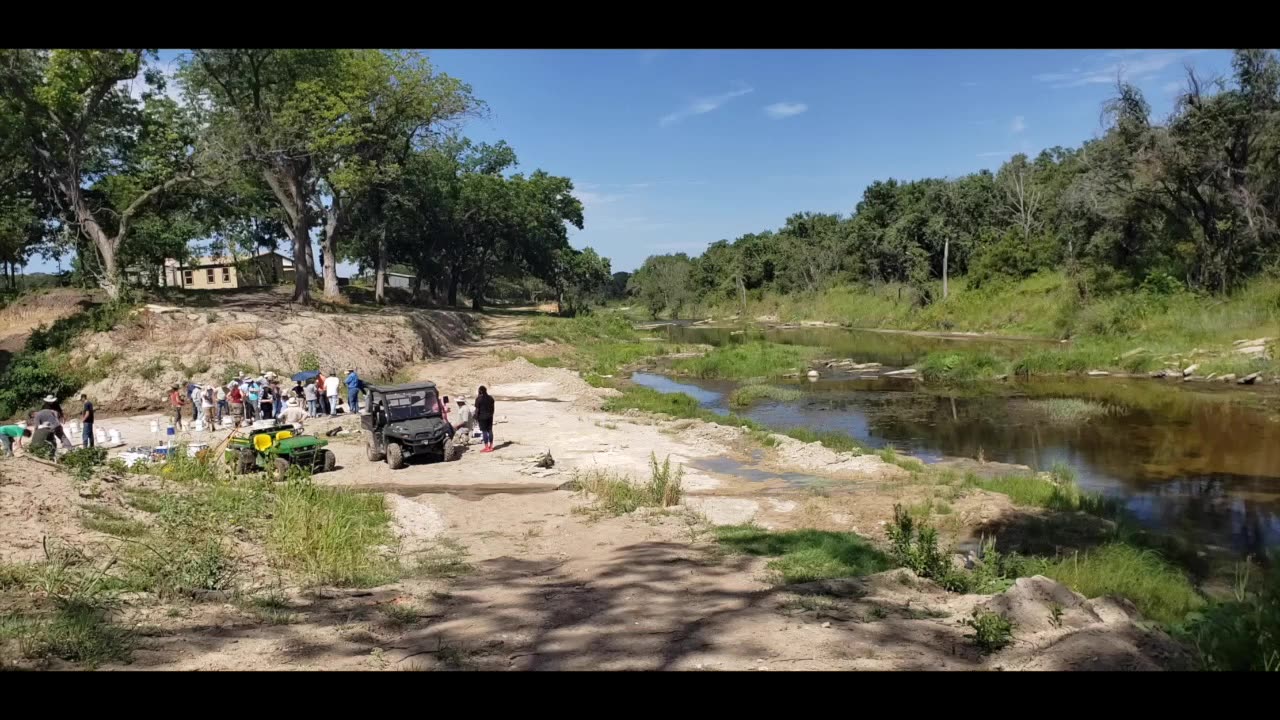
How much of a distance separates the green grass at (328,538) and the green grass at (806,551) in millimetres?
4982

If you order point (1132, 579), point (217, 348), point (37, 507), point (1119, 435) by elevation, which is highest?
point (217, 348)

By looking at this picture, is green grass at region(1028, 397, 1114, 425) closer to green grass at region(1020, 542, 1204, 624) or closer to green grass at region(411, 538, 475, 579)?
green grass at region(1020, 542, 1204, 624)

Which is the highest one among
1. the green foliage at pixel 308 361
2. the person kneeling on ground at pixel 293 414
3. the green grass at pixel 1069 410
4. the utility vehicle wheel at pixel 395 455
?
the green foliage at pixel 308 361

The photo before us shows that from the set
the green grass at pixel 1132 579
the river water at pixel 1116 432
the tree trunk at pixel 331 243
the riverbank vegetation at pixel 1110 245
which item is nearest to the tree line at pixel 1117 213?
the riverbank vegetation at pixel 1110 245

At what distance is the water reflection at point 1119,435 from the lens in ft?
49.9

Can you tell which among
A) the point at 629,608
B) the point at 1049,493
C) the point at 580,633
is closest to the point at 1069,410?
the point at 1049,493

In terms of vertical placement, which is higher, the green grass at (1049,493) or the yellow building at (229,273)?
the yellow building at (229,273)

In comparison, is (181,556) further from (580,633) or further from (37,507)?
(580,633)

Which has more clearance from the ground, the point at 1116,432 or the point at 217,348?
the point at 217,348

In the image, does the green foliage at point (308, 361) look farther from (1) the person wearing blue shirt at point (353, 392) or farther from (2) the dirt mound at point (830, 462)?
(2) the dirt mound at point (830, 462)

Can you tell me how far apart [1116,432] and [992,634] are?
19.5 m

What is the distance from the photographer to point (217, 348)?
1176 inches

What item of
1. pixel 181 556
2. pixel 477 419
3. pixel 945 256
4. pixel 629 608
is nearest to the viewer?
pixel 629 608
